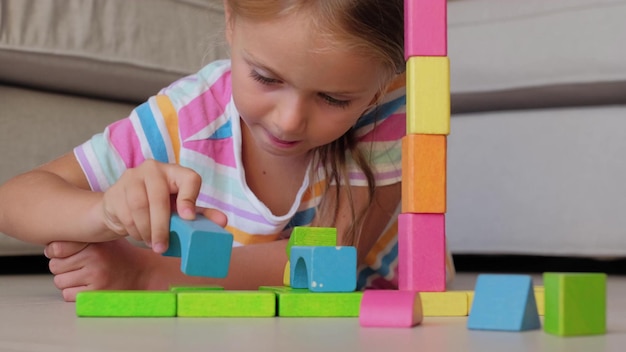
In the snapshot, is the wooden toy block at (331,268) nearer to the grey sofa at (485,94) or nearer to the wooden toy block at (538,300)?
the wooden toy block at (538,300)

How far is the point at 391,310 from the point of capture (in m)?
0.68

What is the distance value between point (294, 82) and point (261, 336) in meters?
0.35

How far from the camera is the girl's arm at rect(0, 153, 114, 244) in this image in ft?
3.04

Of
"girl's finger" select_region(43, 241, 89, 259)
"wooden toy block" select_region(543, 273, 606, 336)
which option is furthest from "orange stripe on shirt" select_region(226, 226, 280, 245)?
"wooden toy block" select_region(543, 273, 606, 336)

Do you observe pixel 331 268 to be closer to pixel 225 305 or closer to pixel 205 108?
pixel 225 305

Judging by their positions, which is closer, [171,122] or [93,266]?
[93,266]

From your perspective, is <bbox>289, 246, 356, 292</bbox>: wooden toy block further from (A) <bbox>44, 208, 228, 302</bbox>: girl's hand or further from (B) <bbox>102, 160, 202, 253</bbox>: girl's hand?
(A) <bbox>44, 208, 228, 302</bbox>: girl's hand

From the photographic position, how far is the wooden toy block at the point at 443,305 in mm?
→ 773

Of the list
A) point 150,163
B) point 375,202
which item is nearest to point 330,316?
point 150,163

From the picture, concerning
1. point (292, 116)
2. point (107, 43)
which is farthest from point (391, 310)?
point (107, 43)

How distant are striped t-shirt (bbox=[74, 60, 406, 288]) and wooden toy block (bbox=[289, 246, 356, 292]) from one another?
1.30 ft

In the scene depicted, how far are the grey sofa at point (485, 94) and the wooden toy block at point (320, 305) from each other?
2.54ft

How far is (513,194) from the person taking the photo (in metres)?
1.56

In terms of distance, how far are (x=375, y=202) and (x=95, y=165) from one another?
372 millimetres
